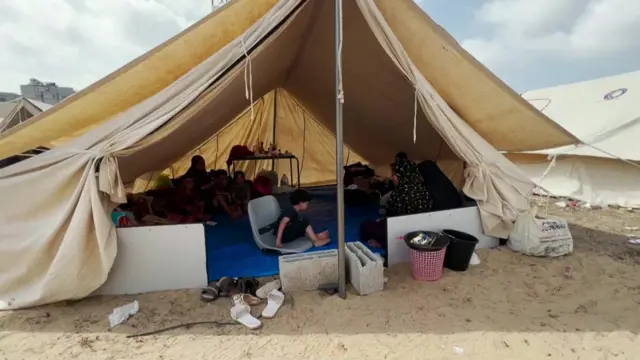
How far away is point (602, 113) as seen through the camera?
5.95 meters

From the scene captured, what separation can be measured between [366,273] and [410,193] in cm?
131

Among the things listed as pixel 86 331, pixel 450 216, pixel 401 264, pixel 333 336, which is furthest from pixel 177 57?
pixel 450 216

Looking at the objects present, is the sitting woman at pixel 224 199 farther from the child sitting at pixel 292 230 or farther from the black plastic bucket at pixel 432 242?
the black plastic bucket at pixel 432 242

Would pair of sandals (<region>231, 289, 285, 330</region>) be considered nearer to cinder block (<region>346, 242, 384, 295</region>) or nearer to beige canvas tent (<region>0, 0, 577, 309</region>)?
cinder block (<region>346, 242, 384, 295</region>)

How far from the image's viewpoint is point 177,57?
8.11 feet

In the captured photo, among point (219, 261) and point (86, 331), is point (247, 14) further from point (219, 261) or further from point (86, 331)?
point (86, 331)

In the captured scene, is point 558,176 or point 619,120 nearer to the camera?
point 619,120

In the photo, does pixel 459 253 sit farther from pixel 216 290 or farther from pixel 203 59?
pixel 203 59

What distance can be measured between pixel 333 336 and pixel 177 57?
7.04 ft

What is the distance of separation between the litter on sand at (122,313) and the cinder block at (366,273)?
1.51 meters

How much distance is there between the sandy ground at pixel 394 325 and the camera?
1921 millimetres

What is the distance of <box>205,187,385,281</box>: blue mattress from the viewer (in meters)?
2.90

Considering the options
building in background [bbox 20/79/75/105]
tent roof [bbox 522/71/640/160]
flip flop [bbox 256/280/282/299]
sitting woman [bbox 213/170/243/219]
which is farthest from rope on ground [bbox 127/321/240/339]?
building in background [bbox 20/79/75/105]

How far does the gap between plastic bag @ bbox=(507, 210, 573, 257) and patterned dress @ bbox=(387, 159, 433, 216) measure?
0.85 metres
